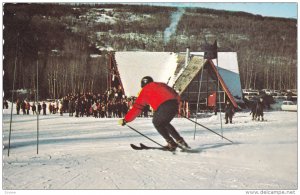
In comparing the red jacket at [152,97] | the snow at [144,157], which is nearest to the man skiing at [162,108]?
the red jacket at [152,97]

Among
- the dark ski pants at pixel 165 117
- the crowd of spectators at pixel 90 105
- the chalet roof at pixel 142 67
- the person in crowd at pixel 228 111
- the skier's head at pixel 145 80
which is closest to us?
the dark ski pants at pixel 165 117

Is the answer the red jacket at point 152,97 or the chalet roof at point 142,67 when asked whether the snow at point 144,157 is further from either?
the chalet roof at point 142,67

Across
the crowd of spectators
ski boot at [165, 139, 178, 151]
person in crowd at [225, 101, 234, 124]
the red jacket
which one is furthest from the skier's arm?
person in crowd at [225, 101, 234, 124]

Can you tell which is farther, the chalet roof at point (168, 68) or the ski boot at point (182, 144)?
the chalet roof at point (168, 68)

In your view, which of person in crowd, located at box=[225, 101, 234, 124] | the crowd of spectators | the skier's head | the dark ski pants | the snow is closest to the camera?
the snow

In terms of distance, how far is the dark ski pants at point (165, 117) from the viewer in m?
4.36

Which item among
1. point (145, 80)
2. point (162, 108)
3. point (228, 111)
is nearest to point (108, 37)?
point (145, 80)

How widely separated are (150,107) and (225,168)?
0.98 meters

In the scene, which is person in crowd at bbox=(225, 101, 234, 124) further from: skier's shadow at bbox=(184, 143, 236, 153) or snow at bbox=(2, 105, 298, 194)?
skier's shadow at bbox=(184, 143, 236, 153)

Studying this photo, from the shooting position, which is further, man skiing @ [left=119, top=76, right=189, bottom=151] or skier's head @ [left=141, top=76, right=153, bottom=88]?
skier's head @ [left=141, top=76, right=153, bottom=88]

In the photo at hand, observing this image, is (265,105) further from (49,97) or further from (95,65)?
(49,97)

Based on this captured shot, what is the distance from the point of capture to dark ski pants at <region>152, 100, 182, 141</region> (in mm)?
4363

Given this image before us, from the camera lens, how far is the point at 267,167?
14.2ft

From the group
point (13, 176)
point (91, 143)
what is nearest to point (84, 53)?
point (91, 143)
